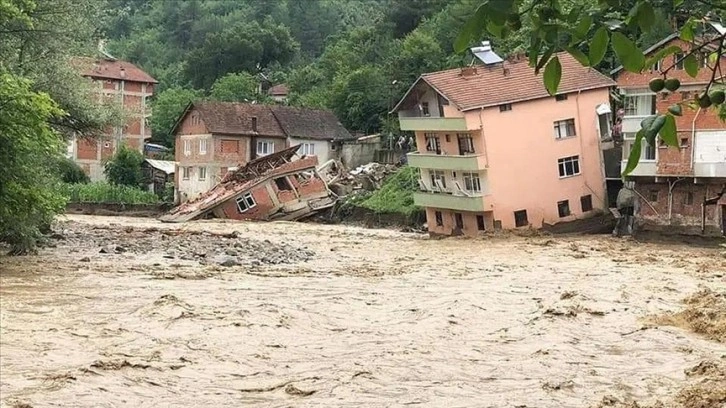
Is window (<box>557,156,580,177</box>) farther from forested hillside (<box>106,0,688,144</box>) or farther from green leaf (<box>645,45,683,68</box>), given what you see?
green leaf (<box>645,45,683,68</box>)

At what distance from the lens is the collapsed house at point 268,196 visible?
49.5m

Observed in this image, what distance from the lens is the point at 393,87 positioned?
60188 mm

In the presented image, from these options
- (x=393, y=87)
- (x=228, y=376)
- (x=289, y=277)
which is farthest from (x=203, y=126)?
(x=228, y=376)

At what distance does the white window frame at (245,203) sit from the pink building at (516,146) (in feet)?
44.7

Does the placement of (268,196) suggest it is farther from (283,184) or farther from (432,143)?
(432,143)

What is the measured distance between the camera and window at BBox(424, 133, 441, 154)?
1599 inches

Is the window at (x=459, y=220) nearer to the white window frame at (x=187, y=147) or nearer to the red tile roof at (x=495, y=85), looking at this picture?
the red tile roof at (x=495, y=85)

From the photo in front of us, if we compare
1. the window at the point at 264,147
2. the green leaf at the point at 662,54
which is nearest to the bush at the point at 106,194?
the window at the point at 264,147

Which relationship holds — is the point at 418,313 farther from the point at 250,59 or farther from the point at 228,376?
the point at 250,59

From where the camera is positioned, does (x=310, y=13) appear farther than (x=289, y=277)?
Yes

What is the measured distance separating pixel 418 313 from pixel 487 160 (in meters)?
18.8

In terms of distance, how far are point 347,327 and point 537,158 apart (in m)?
22.1

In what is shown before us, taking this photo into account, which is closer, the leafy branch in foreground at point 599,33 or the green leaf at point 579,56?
the leafy branch in foreground at point 599,33

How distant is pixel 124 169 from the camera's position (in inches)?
2427
